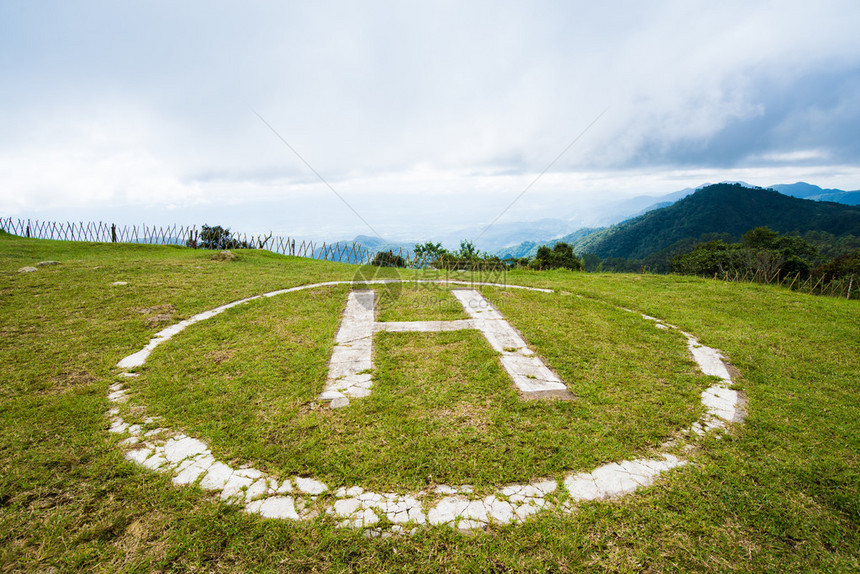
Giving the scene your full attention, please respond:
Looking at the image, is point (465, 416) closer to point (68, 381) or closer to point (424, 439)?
point (424, 439)

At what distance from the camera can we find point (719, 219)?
94.9 meters

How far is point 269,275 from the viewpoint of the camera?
11.3 metres

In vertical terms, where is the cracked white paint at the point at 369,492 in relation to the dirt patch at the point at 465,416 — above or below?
below

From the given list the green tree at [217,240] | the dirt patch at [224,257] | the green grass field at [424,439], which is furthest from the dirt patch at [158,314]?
the green tree at [217,240]

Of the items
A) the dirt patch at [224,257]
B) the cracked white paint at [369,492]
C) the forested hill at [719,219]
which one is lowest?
the cracked white paint at [369,492]

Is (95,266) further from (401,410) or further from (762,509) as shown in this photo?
(762,509)

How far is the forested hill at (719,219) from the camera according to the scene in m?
88.2

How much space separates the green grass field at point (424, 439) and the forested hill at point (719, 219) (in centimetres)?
9495

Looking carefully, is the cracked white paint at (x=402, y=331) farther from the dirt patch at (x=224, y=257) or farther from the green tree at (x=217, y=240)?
the green tree at (x=217, y=240)

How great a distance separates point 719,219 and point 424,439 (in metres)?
125

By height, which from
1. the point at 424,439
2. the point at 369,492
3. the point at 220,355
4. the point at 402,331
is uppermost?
the point at 402,331

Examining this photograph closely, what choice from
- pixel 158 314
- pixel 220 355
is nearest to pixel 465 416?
pixel 220 355

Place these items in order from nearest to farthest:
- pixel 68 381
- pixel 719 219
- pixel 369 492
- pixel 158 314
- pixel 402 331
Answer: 1. pixel 369 492
2. pixel 68 381
3. pixel 402 331
4. pixel 158 314
5. pixel 719 219

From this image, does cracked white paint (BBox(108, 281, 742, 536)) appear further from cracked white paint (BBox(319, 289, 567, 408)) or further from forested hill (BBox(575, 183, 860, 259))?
forested hill (BBox(575, 183, 860, 259))
